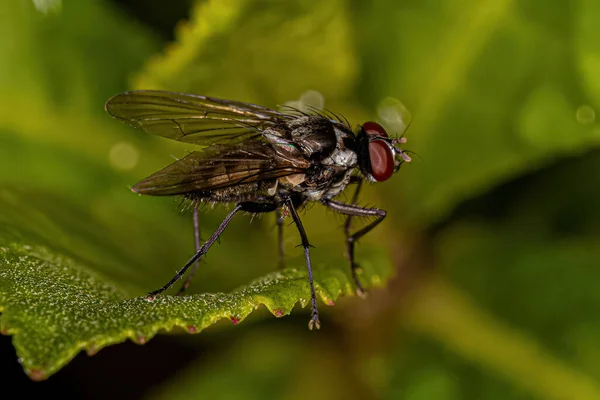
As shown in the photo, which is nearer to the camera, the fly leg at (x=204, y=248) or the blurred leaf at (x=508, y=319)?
the fly leg at (x=204, y=248)

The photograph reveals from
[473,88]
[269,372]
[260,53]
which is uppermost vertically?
[260,53]

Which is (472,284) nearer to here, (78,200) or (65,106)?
(78,200)

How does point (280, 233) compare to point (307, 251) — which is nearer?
point (307, 251)

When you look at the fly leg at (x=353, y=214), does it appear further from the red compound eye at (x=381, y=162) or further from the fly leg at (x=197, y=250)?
the fly leg at (x=197, y=250)

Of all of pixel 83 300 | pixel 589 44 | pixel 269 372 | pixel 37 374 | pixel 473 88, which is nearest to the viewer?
pixel 37 374

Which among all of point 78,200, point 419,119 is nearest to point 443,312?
point 419,119

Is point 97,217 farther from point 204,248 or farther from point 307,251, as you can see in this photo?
point 307,251

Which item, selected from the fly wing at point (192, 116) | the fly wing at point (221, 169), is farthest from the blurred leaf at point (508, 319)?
the fly wing at point (192, 116)

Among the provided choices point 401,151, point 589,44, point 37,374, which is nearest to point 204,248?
point 401,151
